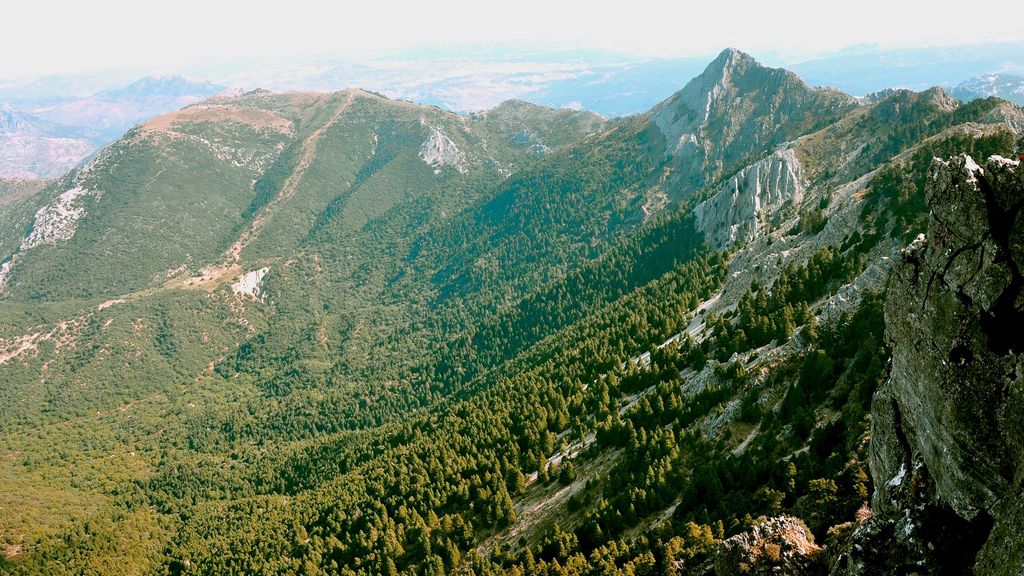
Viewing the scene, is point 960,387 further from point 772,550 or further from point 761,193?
point 761,193

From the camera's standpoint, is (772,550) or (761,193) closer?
(772,550)

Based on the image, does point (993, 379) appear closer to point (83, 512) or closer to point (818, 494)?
point (818, 494)

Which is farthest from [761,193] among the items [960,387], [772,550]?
[960,387]

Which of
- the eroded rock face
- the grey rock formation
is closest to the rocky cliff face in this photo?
the eroded rock face

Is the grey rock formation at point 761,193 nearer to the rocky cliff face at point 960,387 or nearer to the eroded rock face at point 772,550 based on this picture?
the eroded rock face at point 772,550

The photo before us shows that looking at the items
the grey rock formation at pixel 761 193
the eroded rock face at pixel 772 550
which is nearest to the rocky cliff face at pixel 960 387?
the eroded rock face at pixel 772 550

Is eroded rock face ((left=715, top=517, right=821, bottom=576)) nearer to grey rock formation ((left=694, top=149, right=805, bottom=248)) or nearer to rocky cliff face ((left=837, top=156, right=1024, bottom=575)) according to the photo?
rocky cliff face ((left=837, top=156, right=1024, bottom=575))

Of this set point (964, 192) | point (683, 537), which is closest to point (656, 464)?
point (683, 537)
